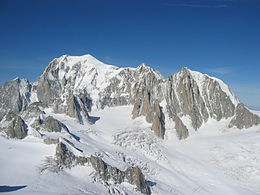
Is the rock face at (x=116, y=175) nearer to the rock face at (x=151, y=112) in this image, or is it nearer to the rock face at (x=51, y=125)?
the rock face at (x=51, y=125)

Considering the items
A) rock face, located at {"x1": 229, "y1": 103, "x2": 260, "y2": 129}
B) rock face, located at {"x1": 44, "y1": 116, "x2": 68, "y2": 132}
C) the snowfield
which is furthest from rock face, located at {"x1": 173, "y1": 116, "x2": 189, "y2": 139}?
rock face, located at {"x1": 44, "y1": 116, "x2": 68, "y2": 132}

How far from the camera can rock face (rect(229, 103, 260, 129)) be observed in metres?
128

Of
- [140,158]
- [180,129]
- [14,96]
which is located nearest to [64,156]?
[140,158]

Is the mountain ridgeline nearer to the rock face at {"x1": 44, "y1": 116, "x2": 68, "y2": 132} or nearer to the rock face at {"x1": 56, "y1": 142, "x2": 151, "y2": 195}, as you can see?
the rock face at {"x1": 44, "y1": 116, "x2": 68, "y2": 132}

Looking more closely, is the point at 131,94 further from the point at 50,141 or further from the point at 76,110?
the point at 50,141

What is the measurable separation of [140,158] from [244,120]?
182 feet

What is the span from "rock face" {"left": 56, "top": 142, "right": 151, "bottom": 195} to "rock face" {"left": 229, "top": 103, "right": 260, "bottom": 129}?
2776 inches

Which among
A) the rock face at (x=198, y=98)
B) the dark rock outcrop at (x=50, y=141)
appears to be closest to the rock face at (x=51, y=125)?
the dark rock outcrop at (x=50, y=141)

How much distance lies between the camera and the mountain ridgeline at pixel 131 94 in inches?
4808

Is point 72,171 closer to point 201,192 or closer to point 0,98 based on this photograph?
point 201,192

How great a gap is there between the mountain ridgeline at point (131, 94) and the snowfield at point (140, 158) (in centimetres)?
424

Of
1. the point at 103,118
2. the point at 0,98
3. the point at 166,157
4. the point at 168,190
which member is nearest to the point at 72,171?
the point at 168,190

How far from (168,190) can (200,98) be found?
69161 mm

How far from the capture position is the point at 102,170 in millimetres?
65500
